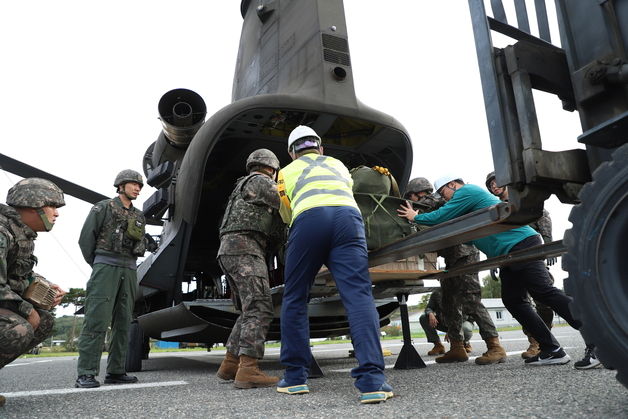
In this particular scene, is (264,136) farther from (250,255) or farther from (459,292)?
(459,292)

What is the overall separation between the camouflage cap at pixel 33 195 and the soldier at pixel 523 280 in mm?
2338

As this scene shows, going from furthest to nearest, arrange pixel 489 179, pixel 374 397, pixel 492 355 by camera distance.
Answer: pixel 489 179
pixel 492 355
pixel 374 397

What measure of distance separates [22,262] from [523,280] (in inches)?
143

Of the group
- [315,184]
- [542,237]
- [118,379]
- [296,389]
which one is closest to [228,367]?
[118,379]

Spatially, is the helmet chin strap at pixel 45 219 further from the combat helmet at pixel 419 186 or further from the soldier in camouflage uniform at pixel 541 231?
the soldier in camouflage uniform at pixel 541 231

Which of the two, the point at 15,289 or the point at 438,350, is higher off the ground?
the point at 15,289

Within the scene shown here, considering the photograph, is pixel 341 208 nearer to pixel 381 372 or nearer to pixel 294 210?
pixel 294 210

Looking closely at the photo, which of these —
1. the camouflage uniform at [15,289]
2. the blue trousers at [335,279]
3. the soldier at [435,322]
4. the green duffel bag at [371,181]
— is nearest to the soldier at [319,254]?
the blue trousers at [335,279]

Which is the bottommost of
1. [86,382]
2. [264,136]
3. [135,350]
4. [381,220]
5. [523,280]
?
[86,382]

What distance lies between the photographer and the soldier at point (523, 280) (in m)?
3.51

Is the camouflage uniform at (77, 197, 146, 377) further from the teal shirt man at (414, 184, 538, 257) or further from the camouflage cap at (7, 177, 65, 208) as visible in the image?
the teal shirt man at (414, 184, 538, 257)

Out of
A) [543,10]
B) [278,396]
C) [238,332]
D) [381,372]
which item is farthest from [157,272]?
[543,10]

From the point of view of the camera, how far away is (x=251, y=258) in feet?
12.0

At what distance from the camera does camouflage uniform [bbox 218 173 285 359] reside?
11.4ft
